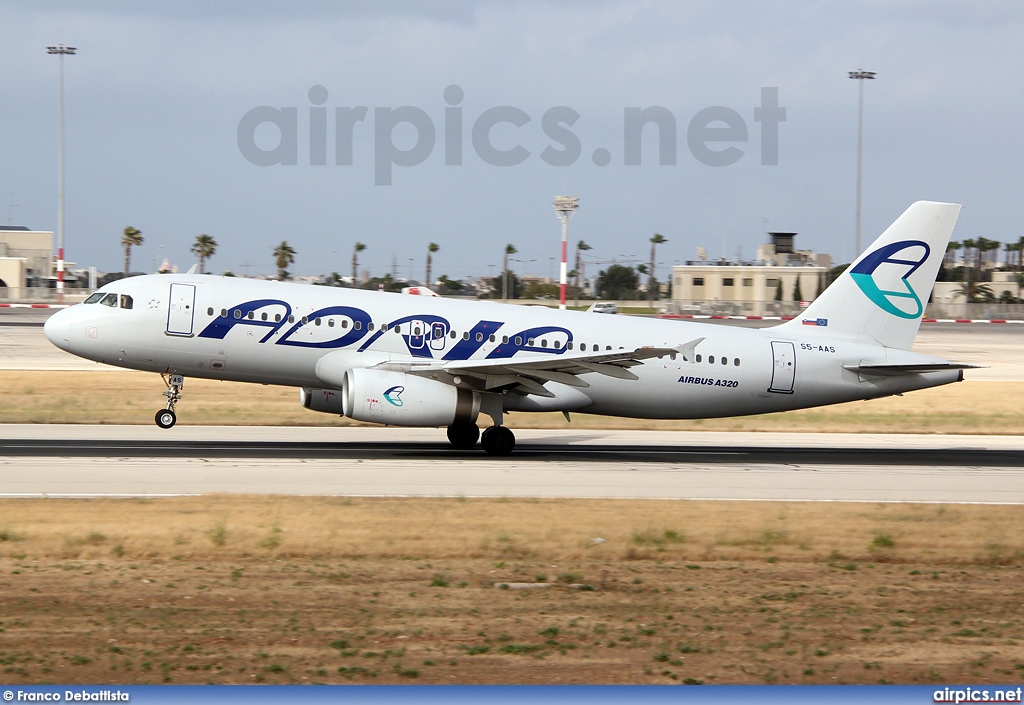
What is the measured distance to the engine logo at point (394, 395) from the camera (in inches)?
968

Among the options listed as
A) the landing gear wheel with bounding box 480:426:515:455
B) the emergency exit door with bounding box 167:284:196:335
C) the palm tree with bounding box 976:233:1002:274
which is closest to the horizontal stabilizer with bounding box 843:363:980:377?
the landing gear wheel with bounding box 480:426:515:455

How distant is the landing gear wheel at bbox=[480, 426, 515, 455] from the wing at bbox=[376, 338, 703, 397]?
46.4 inches

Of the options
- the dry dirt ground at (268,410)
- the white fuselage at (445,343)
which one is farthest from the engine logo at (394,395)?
the dry dirt ground at (268,410)

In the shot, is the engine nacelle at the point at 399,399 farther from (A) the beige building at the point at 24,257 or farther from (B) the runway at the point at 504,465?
(A) the beige building at the point at 24,257

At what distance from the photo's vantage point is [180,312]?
2603cm

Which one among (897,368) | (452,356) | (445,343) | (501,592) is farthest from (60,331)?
(897,368)

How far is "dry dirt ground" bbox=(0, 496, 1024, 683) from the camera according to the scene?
1009 cm

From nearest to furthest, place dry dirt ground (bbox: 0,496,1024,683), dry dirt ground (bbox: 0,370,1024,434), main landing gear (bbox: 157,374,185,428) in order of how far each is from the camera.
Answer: dry dirt ground (bbox: 0,496,1024,683), main landing gear (bbox: 157,374,185,428), dry dirt ground (bbox: 0,370,1024,434)

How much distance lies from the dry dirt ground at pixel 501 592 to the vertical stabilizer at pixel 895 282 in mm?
11351

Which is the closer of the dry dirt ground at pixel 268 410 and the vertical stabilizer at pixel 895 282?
the vertical stabilizer at pixel 895 282

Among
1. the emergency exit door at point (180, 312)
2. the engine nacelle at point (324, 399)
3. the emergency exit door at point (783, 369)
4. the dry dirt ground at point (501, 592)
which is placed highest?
the emergency exit door at point (180, 312)

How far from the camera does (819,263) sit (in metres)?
143

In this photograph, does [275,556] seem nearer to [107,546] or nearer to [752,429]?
[107,546]

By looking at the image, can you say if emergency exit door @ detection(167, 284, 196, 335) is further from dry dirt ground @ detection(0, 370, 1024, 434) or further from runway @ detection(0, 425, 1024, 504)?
dry dirt ground @ detection(0, 370, 1024, 434)
